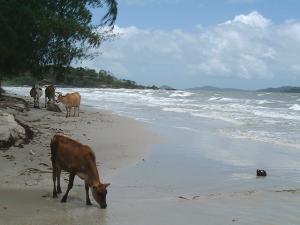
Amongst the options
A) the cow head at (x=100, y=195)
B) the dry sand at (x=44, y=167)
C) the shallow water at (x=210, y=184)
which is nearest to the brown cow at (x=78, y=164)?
the cow head at (x=100, y=195)

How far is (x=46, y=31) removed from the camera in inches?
504

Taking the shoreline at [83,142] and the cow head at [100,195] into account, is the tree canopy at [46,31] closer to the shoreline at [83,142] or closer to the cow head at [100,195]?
the shoreline at [83,142]

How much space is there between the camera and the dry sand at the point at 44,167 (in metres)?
7.62

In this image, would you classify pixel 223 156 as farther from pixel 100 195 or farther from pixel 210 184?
pixel 100 195

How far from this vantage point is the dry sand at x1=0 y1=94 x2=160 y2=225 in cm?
762

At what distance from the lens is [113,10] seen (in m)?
15.1

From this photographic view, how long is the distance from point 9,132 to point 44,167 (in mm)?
1425

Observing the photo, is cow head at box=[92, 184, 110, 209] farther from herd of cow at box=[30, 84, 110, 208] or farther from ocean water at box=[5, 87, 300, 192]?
ocean water at box=[5, 87, 300, 192]

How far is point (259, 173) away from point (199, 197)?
2725 mm

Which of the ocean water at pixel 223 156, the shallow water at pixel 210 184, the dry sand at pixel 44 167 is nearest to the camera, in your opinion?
the dry sand at pixel 44 167

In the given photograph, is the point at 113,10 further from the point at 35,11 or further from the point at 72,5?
the point at 35,11

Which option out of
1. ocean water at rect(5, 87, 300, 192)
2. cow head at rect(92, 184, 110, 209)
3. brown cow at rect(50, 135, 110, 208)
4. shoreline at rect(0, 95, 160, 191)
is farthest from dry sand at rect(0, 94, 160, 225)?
ocean water at rect(5, 87, 300, 192)

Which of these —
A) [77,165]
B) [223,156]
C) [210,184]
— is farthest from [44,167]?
[223,156]

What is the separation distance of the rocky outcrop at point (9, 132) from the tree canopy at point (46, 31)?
2.06 metres
